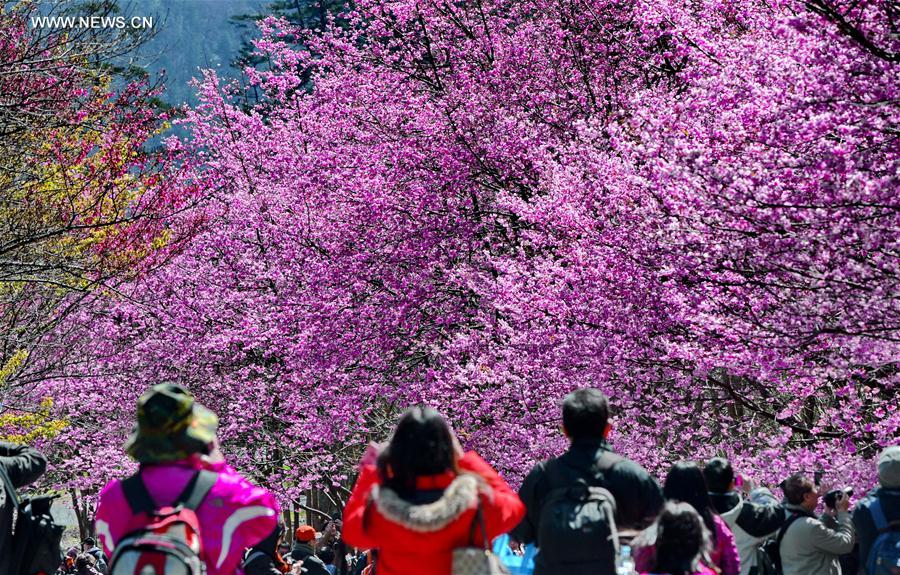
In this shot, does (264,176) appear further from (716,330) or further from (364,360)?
(716,330)

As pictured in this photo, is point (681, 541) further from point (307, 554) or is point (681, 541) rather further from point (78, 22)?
point (78, 22)

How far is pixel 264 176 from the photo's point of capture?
25578 millimetres

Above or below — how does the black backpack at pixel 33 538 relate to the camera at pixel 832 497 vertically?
above

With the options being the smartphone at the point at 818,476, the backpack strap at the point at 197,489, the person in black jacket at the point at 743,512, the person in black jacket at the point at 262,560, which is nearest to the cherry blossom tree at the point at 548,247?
the smartphone at the point at 818,476

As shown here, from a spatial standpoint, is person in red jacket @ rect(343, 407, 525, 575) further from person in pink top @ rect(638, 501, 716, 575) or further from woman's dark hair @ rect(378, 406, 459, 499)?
person in pink top @ rect(638, 501, 716, 575)

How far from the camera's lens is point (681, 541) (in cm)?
471

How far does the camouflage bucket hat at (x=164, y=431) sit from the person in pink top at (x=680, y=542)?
6.21 ft

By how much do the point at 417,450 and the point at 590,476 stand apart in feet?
3.74

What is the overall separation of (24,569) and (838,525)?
489 cm

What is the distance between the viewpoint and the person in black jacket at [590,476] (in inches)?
217

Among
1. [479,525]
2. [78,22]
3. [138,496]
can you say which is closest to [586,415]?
[479,525]

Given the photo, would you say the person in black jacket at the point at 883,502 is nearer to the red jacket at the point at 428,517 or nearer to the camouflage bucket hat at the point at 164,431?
the red jacket at the point at 428,517

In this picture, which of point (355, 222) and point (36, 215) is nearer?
point (36, 215)

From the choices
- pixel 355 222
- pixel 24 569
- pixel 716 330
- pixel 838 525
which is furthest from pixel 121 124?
pixel 838 525
